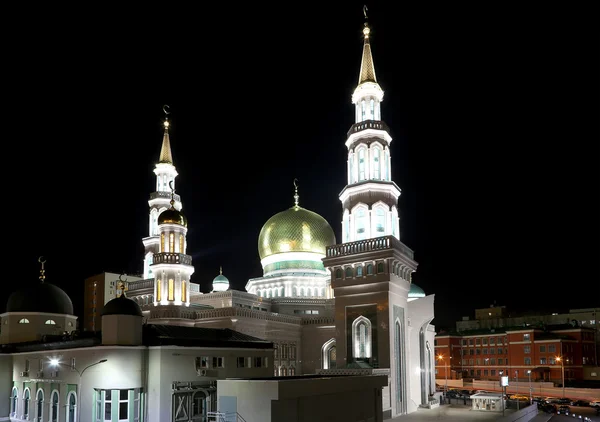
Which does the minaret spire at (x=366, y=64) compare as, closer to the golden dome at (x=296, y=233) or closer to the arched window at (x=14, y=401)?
the golden dome at (x=296, y=233)

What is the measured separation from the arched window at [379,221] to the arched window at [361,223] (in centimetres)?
81

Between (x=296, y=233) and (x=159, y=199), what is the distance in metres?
14.8

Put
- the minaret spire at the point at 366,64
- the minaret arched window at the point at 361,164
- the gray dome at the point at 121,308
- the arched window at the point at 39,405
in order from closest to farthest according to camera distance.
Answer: the gray dome at the point at 121,308 → the arched window at the point at 39,405 → the minaret arched window at the point at 361,164 → the minaret spire at the point at 366,64

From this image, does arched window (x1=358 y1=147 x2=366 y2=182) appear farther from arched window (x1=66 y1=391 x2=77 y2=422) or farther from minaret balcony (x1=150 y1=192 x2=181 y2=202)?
arched window (x1=66 y1=391 x2=77 y2=422)

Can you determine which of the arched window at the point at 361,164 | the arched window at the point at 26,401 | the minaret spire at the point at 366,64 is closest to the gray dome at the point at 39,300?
the arched window at the point at 26,401

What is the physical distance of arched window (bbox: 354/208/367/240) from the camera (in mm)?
45125

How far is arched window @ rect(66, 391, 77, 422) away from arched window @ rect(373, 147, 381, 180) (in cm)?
2515

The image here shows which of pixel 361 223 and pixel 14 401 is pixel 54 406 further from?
pixel 361 223

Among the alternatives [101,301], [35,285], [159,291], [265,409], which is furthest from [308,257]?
[101,301]

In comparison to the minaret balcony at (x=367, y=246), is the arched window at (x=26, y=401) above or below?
below

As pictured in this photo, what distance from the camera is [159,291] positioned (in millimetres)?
53594

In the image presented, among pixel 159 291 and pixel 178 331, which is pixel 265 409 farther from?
pixel 159 291

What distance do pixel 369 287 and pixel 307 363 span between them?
15576 millimetres

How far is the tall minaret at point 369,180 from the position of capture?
45.1 metres
